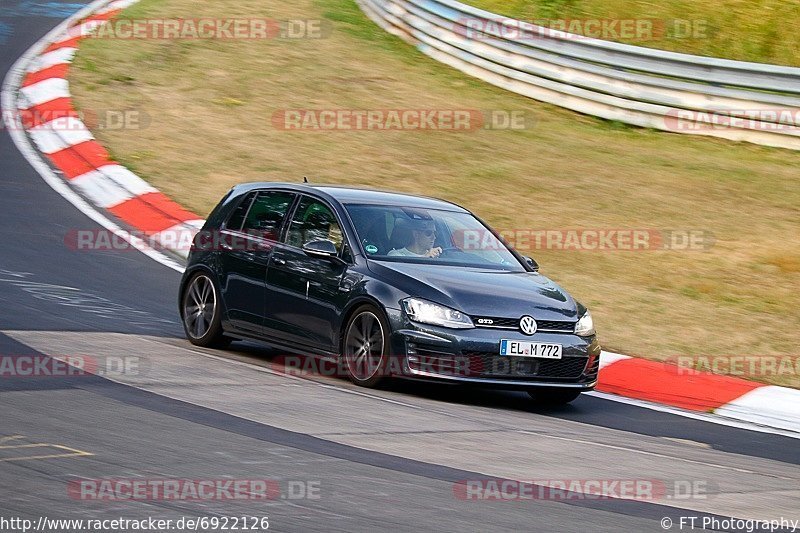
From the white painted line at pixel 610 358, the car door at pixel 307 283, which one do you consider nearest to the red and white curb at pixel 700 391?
the white painted line at pixel 610 358

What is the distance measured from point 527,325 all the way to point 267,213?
2.60m

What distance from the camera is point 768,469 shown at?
8.12 m

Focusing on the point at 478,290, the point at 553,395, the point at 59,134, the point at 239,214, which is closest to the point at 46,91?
the point at 59,134

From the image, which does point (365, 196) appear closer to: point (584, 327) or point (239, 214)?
point (239, 214)

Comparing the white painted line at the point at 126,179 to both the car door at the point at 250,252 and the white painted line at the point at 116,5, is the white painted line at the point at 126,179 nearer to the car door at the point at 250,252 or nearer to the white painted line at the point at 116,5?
the car door at the point at 250,252

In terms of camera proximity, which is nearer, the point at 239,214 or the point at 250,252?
the point at 250,252

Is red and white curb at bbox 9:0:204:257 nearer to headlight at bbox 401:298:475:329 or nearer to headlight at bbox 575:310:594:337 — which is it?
headlight at bbox 401:298:475:329

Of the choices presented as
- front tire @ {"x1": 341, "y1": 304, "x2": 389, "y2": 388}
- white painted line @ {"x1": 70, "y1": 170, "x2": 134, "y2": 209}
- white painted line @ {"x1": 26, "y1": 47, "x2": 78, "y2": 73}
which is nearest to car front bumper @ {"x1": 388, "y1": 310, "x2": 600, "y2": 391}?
front tire @ {"x1": 341, "y1": 304, "x2": 389, "y2": 388}

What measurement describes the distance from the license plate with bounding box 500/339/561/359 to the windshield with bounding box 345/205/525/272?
103cm

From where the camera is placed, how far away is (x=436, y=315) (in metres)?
9.30

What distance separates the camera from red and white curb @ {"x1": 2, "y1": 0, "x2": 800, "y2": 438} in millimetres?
10266

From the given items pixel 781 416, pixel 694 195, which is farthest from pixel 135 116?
pixel 781 416

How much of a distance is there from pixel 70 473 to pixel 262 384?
3.18m

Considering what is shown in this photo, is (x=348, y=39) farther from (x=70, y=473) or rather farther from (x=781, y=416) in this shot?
(x=70, y=473)
